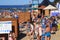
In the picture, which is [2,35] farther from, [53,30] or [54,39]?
[53,30]

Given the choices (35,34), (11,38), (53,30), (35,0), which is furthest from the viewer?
(35,0)

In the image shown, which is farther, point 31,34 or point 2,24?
point 31,34

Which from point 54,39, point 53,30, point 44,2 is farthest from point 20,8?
point 54,39

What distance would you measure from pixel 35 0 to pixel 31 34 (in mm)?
19690

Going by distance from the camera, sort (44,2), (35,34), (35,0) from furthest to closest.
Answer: (44,2) < (35,0) < (35,34)

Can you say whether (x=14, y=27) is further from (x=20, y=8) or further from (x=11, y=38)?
(x=20, y=8)

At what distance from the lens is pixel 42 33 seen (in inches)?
344

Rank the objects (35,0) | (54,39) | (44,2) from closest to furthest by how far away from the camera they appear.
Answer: (54,39)
(35,0)
(44,2)

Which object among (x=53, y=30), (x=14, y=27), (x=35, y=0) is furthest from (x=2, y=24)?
(x=35, y=0)

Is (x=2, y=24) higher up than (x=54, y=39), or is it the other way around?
(x=2, y=24)

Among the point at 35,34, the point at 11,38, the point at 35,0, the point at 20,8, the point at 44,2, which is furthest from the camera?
the point at 20,8

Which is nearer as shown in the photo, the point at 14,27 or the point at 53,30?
the point at 14,27

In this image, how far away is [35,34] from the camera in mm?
9156

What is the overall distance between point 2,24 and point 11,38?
66cm
